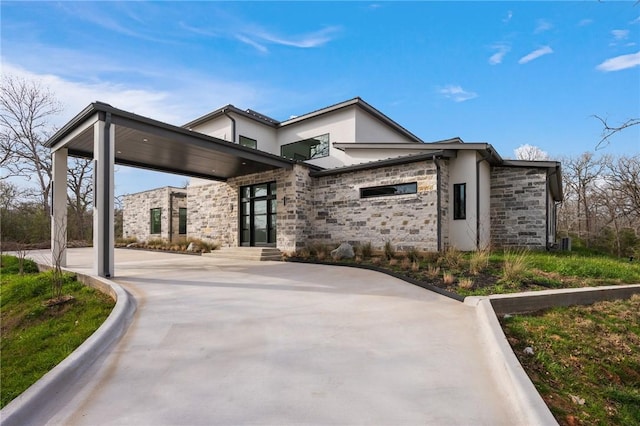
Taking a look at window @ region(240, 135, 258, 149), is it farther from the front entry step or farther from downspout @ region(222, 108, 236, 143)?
the front entry step

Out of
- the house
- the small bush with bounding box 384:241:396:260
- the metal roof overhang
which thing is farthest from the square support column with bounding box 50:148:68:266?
the small bush with bounding box 384:241:396:260

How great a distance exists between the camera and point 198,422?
195 centimetres

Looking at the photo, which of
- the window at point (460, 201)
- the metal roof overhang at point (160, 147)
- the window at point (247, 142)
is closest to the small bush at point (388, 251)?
the window at point (460, 201)

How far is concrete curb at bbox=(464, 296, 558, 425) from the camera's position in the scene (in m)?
1.99

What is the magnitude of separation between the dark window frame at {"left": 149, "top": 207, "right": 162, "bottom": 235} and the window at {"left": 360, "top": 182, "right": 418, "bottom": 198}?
13.2 metres

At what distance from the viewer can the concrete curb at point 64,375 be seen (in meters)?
2.01

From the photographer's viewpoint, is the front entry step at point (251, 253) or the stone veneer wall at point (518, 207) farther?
the front entry step at point (251, 253)

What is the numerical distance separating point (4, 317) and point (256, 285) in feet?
15.0

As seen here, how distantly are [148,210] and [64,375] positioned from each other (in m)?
18.5

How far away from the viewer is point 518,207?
11.4 m

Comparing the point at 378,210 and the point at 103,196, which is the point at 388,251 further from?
the point at 103,196

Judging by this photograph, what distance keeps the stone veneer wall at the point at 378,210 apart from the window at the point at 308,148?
302 centimetres

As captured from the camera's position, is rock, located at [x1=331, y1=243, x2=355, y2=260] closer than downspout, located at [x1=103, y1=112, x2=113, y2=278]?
No

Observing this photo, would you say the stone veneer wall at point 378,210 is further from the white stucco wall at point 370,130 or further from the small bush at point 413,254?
the white stucco wall at point 370,130
